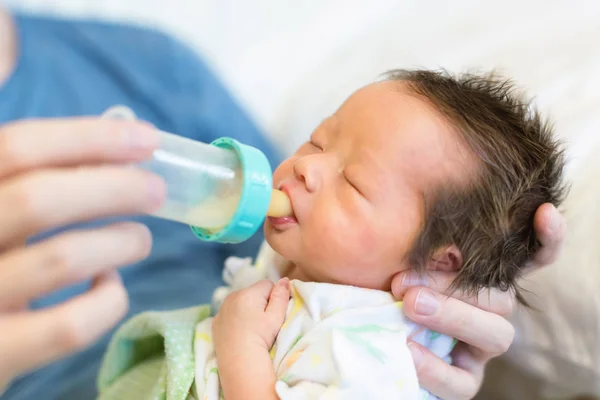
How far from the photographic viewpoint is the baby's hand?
0.78 m

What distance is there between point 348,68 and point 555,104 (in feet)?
1.76

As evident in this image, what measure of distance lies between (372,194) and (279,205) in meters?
0.12

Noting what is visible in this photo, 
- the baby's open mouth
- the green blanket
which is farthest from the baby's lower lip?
the green blanket

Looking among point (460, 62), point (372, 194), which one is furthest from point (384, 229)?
point (460, 62)

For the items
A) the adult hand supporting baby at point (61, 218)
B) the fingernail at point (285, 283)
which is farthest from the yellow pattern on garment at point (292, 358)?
the adult hand supporting baby at point (61, 218)

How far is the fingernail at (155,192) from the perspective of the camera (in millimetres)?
570

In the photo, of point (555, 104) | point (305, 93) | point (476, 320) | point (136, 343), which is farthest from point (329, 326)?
point (305, 93)

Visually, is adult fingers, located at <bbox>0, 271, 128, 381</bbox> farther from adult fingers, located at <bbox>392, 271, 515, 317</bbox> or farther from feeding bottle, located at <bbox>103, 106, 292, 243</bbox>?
adult fingers, located at <bbox>392, 271, 515, 317</bbox>

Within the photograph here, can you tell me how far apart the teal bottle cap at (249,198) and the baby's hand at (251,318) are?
15 centimetres

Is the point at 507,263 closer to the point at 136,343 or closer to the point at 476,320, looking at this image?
the point at 476,320

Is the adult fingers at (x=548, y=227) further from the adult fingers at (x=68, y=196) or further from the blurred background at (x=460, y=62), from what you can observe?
the adult fingers at (x=68, y=196)

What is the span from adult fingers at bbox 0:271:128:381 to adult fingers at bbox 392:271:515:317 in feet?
1.30

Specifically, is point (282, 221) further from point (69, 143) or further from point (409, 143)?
point (69, 143)

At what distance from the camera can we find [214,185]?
70cm
